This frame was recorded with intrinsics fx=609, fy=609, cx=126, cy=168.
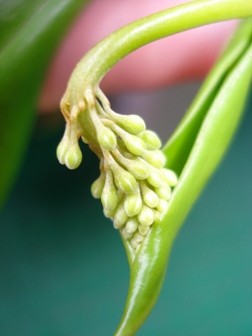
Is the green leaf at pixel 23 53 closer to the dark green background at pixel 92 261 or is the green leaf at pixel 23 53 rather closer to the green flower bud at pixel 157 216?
the dark green background at pixel 92 261

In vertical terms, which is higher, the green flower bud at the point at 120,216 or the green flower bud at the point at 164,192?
the green flower bud at the point at 164,192

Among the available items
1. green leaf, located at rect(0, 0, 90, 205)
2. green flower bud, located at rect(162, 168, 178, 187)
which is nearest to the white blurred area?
green leaf, located at rect(0, 0, 90, 205)

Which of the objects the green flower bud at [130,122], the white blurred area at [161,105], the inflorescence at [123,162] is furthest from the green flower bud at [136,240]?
the white blurred area at [161,105]

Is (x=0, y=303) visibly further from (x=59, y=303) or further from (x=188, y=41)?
(x=188, y=41)

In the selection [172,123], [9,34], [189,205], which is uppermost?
[172,123]

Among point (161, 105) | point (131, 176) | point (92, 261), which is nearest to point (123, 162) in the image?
point (131, 176)

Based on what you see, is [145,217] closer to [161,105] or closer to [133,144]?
[133,144]

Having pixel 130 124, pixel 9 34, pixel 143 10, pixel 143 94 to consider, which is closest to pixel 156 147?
pixel 130 124
